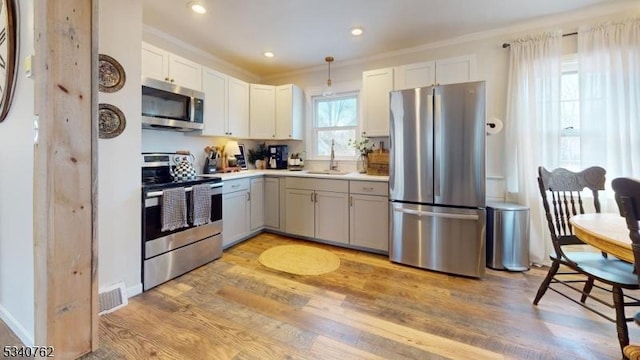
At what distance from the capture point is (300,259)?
9.69 ft

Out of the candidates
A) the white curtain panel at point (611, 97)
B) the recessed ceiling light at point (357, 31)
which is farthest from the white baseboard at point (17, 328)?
the white curtain panel at point (611, 97)

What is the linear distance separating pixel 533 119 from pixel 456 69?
943mm

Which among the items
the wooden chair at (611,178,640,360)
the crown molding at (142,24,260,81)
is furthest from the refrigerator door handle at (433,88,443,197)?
the crown molding at (142,24,260,81)

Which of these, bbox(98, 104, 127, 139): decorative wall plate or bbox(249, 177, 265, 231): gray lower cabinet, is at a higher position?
bbox(98, 104, 127, 139): decorative wall plate

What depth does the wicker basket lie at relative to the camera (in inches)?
131

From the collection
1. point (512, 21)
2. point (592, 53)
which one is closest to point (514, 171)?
point (592, 53)

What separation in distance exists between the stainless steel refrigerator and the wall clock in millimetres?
2819

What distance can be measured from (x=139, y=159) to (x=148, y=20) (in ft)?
5.36

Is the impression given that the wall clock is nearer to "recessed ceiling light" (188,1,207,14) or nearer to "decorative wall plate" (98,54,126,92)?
"decorative wall plate" (98,54,126,92)

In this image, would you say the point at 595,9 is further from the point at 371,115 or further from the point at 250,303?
the point at 250,303

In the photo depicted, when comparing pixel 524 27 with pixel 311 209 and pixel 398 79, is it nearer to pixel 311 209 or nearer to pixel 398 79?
pixel 398 79

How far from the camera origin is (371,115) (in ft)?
11.2

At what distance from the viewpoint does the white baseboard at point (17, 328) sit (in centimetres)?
154

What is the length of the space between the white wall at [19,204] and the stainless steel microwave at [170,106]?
909 mm
